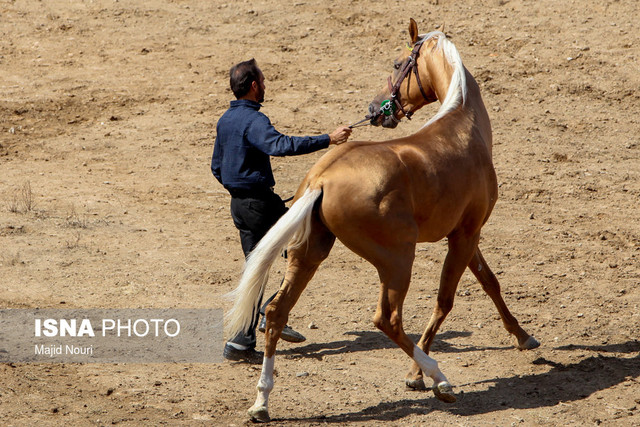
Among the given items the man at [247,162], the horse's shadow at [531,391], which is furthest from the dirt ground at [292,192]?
the man at [247,162]

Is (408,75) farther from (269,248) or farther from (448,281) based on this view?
(269,248)

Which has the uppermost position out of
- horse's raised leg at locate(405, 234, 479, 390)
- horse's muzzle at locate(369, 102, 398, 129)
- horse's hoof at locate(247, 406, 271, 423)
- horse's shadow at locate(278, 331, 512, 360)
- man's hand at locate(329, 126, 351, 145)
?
man's hand at locate(329, 126, 351, 145)

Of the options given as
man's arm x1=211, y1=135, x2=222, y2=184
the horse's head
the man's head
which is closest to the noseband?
the horse's head

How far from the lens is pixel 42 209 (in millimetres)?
8758

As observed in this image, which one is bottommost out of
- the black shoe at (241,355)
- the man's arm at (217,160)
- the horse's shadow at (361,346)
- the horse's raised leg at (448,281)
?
the horse's shadow at (361,346)

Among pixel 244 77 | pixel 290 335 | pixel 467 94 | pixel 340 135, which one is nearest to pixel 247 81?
pixel 244 77

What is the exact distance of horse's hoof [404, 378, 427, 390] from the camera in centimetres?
552

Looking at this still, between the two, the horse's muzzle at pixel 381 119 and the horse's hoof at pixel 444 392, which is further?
the horse's muzzle at pixel 381 119

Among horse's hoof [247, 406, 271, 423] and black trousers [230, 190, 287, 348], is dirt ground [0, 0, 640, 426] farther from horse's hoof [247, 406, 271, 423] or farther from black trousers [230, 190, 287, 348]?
black trousers [230, 190, 287, 348]

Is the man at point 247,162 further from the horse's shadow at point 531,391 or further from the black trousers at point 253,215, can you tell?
the horse's shadow at point 531,391

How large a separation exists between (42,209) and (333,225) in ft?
15.7

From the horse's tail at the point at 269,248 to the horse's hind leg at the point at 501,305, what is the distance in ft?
5.67

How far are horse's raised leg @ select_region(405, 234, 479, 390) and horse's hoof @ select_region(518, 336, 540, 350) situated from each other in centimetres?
86

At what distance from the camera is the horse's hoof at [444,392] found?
17.1 ft
